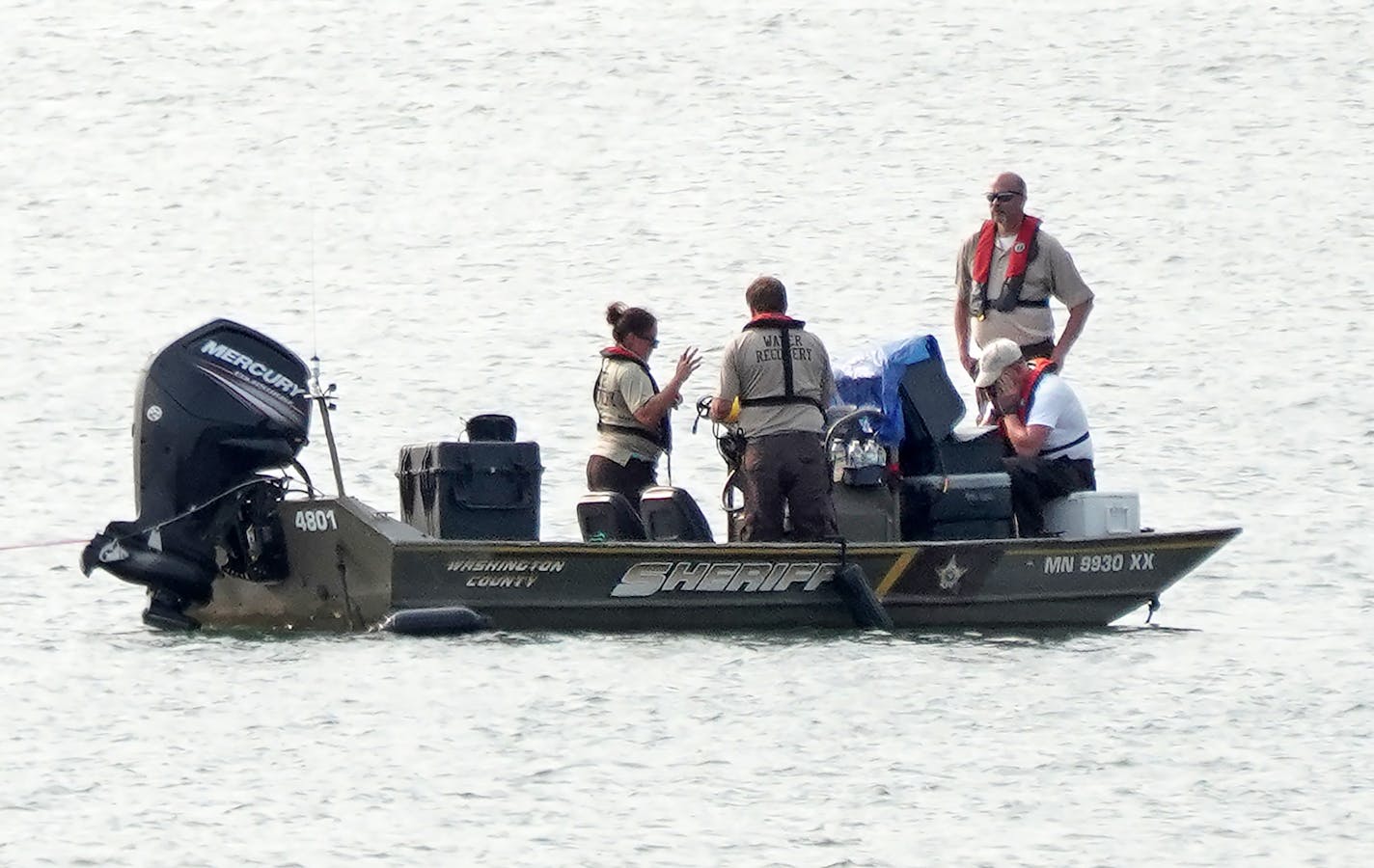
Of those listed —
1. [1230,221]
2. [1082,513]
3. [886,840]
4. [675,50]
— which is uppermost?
[675,50]

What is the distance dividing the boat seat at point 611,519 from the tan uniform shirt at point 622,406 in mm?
231

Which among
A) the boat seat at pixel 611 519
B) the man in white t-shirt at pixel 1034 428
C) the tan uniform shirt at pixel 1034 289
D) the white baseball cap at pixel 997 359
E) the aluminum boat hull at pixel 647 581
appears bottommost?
the aluminum boat hull at pixel 647 581

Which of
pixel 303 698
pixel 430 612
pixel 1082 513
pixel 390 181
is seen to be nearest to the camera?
pixel 303 698

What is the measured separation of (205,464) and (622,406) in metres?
1.83

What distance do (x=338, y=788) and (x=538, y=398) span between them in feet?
36.4

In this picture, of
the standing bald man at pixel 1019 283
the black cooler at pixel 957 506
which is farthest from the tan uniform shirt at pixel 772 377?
the standing bald man at pixel 1019 283

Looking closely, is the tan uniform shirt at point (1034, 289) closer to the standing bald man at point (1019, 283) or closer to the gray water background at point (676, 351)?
the standing bald man at point (1019, 283)

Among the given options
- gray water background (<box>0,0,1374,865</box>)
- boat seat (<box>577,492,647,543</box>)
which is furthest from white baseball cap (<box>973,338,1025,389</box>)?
boat seat (<box>577,492,647,543</box>)

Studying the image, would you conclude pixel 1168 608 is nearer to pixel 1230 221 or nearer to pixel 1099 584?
pixel 1099 584

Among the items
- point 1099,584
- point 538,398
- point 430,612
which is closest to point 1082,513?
point 1099,584

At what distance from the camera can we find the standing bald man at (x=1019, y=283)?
509 inches

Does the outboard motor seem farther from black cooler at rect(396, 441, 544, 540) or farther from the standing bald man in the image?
the standing bald man

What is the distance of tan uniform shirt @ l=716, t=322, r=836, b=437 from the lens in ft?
38.7

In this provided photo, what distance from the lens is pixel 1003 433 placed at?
12562 mm
